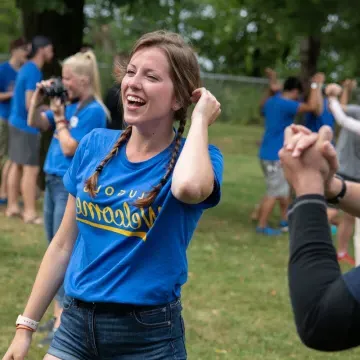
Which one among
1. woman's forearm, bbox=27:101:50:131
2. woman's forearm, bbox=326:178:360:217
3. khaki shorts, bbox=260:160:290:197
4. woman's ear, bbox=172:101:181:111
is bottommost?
khaki shorts, bbox=260:160:290:197

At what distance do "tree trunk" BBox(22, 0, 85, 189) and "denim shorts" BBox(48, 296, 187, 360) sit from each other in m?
8.22

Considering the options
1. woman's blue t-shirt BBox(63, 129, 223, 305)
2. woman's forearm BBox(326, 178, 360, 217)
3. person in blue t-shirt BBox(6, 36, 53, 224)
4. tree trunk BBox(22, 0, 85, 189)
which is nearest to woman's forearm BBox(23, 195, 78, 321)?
woman's blue t-shirt BBox(63, 129, 223, 305)

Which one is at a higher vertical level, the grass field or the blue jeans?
the blue jeans

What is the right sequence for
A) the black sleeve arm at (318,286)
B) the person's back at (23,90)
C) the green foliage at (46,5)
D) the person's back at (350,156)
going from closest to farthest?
the black sleeve arm at (318,286) < the person's back at (350,156) < the person's back at (23,90) < the green foliage at (46,5)

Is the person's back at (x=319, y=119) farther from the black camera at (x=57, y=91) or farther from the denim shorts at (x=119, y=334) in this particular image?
the denim shorts at (x=119, y=334)

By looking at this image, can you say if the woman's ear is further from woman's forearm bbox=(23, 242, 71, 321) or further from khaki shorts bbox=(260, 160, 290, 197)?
khaki shorts bbox=(260, 160, 290, 197)

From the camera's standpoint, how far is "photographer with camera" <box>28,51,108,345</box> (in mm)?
5186

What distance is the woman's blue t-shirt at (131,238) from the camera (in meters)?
2.69

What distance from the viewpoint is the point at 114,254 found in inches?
107

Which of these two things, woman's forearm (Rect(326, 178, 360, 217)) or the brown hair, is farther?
the brown hair

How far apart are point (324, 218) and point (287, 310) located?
4.83m

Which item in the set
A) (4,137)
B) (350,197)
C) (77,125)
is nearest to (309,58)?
(4,137)

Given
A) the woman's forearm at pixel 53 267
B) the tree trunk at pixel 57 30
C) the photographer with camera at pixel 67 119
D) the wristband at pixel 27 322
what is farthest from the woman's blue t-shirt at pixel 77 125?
the tree trunk at pixel 57 30

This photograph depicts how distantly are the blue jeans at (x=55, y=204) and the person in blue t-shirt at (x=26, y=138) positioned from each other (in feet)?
12.8
